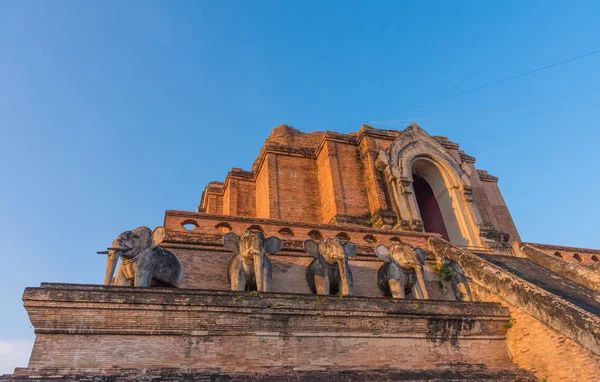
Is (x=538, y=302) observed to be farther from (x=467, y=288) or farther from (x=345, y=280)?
(x=345, y=280)

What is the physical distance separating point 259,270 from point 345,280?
5.73 ft

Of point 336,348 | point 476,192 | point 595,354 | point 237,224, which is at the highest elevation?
point 476,192

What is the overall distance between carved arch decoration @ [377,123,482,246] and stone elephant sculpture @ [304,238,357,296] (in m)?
5.97

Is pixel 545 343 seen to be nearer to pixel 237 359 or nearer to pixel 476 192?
pixel 237 359

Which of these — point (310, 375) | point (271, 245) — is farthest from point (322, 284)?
point (310, 375)

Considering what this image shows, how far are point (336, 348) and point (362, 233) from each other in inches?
217

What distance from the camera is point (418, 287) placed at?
9578 millimetres

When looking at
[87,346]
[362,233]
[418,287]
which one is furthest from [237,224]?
[87,346]

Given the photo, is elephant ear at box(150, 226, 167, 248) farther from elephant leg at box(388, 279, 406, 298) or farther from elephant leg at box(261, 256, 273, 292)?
elephant leg at box(388, 279, 406, 298)

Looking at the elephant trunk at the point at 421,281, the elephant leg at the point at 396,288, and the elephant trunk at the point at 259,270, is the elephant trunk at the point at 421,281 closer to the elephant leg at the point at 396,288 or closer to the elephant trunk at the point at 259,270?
the elephant leg at the point at 396,288

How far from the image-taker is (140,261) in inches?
326

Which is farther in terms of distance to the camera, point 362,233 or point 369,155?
point 369,155

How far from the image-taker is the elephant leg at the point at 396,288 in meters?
9.55

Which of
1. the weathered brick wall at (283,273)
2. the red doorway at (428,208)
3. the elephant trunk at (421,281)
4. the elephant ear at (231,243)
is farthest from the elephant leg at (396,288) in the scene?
the red doorway at (428,208)
